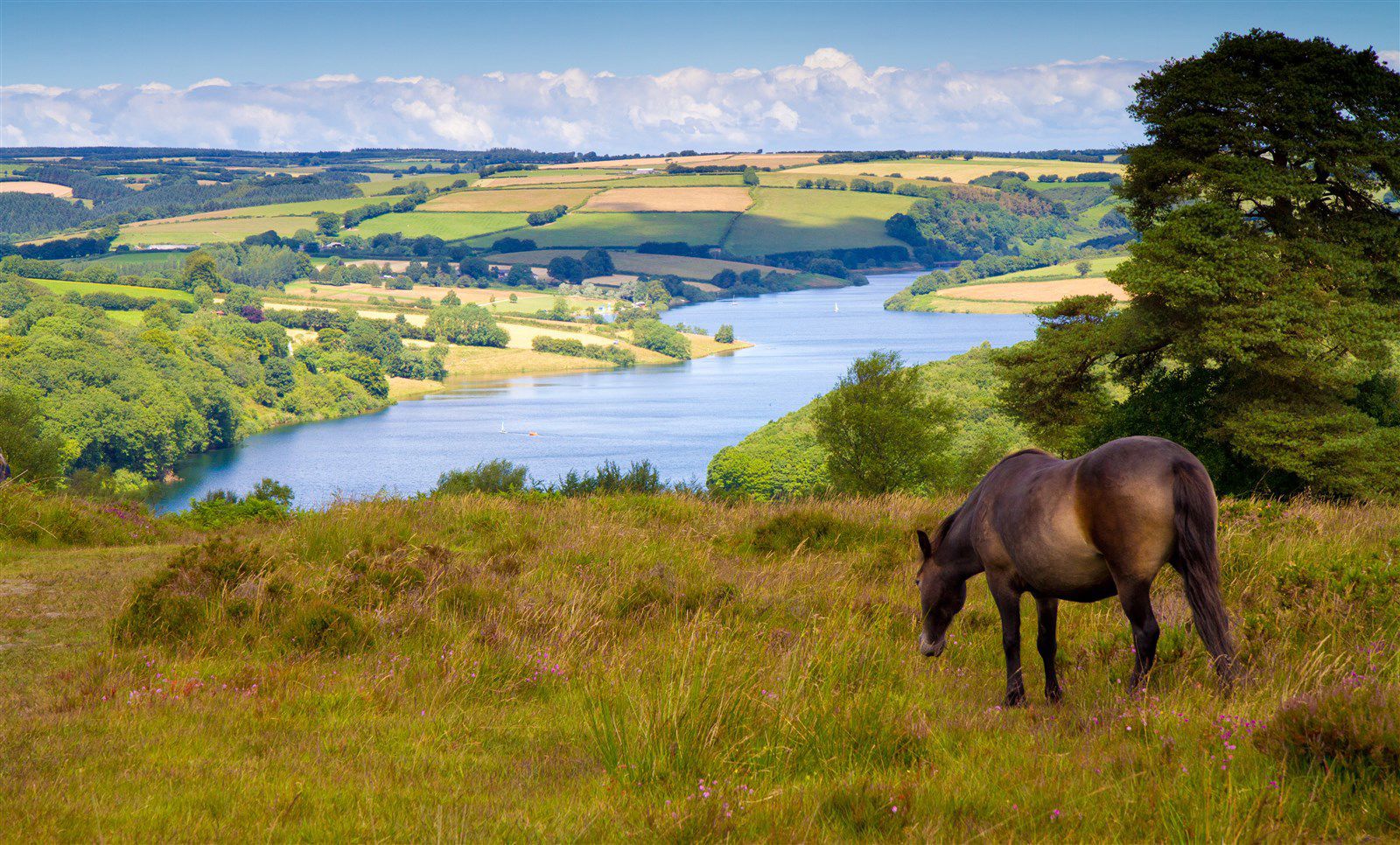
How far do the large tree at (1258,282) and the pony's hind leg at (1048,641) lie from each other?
2779 cm

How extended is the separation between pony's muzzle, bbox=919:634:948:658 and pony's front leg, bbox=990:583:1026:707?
680mm

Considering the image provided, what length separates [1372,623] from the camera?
649 cm

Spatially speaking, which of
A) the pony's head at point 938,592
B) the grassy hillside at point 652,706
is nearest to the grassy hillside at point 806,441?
the grassy hillside at point 652,706

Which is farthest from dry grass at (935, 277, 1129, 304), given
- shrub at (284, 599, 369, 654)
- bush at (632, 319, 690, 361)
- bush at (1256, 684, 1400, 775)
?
bush at (1256, 684, 1400, 775)

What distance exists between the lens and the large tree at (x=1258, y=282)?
30.8 meters

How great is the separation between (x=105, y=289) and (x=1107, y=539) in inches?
8068

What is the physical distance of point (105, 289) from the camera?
180m

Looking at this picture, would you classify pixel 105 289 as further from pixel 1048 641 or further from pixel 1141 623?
pixel 1141 623

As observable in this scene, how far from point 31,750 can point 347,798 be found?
1.74 m

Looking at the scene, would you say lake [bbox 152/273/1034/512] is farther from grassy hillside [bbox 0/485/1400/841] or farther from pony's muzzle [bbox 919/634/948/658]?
pony's muzzle [bbox 919/634/948/658]

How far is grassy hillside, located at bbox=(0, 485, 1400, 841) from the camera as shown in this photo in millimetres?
3996

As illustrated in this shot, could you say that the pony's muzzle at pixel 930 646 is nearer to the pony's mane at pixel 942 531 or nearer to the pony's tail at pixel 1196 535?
the pony's mane at pixel 942 531

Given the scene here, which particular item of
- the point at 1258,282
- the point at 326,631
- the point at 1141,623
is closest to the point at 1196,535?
the point at 1141,623

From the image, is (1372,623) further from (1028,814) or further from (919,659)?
(1028,814)
